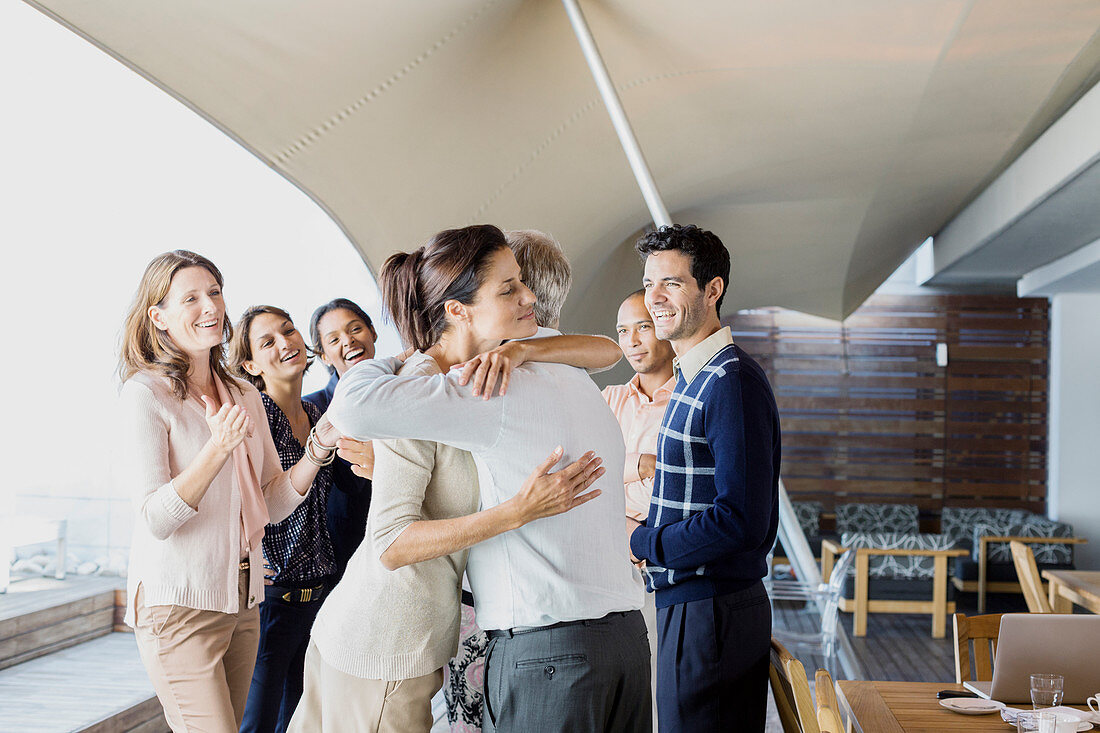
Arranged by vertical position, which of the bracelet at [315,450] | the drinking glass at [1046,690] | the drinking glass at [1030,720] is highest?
the bracelet at [315,450]

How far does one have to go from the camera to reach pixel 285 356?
2439 millimetres

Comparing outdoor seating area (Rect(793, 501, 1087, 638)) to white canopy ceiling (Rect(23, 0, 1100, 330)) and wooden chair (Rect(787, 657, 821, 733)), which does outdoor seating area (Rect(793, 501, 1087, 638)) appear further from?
wooden chair (Rect(787, 657, 821, 733))

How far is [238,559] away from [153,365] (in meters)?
0.44

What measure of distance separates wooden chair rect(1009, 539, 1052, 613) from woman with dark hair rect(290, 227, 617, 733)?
117 inches

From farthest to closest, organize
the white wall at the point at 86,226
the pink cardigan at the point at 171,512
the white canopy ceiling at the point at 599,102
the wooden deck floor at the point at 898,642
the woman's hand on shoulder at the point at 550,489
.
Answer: the wooden deck floor at the point at 898,642 < the white wall at the point at 86,226 < the white canopy ceiling at the point at 599,102 < the pink cardigan at the point at 171,512 < the woman's hand on shoulder at the point at 550,489

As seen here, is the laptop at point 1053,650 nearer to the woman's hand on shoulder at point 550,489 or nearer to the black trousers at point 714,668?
the black trousers at point 714,668

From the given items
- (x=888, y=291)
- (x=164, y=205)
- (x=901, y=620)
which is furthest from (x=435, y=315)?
(x=888, y=291)

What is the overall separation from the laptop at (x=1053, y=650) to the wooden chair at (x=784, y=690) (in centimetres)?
46

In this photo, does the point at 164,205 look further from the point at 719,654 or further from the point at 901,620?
the point at 901,620

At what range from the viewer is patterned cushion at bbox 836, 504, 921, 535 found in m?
8.83

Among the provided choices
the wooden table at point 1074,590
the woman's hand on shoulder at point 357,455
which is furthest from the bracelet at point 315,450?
the wooden table at point 1074,590

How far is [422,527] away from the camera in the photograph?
110 centimetres

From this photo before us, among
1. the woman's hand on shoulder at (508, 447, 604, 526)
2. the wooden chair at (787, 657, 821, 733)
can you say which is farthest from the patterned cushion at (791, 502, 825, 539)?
the woman's hand on shoulder at (508, 447, 604, 526)

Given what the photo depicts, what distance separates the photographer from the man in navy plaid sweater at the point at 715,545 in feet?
5.45
